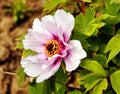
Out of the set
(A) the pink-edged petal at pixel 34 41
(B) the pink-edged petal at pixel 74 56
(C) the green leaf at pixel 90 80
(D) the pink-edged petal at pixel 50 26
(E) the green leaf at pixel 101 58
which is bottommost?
(C) the green leaf at pixel 90 80

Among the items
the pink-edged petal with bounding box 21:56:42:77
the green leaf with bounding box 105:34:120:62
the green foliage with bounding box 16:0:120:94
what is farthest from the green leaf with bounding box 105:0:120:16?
the pink-edged petal with bounding box 21:56:42:77

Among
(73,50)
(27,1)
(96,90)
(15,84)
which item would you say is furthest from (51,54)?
(27,1)

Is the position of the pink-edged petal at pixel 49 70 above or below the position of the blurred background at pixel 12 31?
above

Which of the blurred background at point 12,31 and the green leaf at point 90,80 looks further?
the blurred background at point 12,31

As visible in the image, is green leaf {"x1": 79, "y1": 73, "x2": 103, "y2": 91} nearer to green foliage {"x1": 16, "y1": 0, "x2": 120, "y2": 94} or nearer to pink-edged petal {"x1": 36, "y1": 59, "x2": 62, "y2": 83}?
green foliage {"x1": 16, "y1": 0, "x2": 120, "y2": 94}

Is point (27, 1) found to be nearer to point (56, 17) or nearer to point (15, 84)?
point (15, 84)

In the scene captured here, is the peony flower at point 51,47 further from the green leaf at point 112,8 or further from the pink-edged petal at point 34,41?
the green leaf at point 112,8

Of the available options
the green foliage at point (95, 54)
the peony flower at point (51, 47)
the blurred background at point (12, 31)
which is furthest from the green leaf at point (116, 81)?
the blurred background at point (12, 31)

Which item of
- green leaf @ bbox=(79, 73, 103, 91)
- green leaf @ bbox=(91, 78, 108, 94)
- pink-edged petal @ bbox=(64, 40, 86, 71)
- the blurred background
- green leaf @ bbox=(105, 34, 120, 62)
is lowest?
the blurred background
